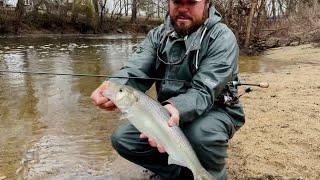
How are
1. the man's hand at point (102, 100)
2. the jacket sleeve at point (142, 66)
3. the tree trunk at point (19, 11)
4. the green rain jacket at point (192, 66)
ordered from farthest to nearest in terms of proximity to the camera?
the tree trunk at point (19, 11) < the jacket sleeve at point (142, 66) < the green rain jacket at point (192, 66) < the man's hand at point (102, 100)

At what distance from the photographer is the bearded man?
3.63 metres

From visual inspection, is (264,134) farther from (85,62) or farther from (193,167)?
(85,62)

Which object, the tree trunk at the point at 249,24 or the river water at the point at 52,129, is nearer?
the river water at the point at 52,129

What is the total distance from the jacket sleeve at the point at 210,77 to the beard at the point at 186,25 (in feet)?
0.60

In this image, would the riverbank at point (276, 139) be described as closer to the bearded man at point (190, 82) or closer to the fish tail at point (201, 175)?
the bearded man at point (190, 82)

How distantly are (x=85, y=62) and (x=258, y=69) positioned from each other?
18.8ft

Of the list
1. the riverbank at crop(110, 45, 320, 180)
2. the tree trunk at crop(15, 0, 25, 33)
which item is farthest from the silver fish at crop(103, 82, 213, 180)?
the tree trunk at crop(15, 0, 25, 33)

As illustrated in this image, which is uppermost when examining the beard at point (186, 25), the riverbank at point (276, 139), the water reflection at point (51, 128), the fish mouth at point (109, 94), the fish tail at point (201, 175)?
the beard at point (186, 25)

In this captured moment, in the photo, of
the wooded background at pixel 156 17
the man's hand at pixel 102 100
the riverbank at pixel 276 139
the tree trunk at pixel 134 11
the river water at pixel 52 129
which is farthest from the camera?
the tree trunk at pixel 134 11

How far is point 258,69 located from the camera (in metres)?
13.5

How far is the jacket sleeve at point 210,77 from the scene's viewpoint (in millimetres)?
3553

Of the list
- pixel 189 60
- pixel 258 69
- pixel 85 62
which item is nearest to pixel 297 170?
pixel 189 60

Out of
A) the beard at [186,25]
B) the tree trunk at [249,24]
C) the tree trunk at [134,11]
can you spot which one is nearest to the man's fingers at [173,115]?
the beard at [186,25]

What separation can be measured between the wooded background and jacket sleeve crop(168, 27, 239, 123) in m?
15.4
